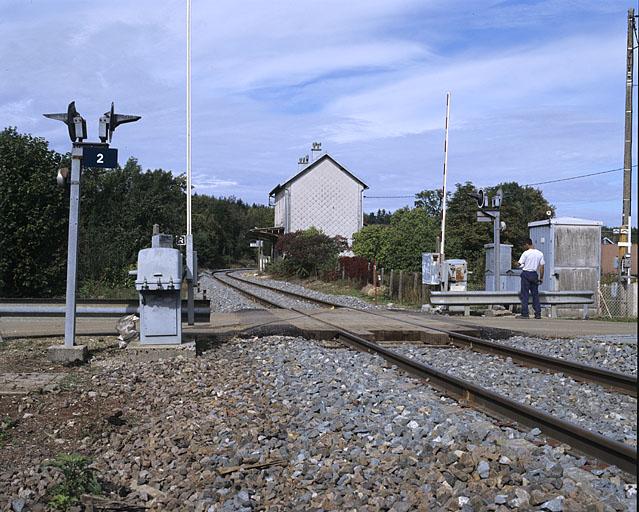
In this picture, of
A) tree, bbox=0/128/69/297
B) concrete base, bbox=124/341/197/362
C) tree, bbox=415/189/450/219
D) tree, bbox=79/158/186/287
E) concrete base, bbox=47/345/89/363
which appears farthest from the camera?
tree, bbox=415/189/450/219

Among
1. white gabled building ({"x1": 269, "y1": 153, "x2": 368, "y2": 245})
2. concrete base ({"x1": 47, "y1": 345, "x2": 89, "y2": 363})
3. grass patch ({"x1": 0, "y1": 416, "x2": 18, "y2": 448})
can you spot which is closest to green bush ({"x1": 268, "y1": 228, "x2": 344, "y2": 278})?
white gabled building ({"x1": 269, "y1": 153, "x2": 368, "y2": 245})

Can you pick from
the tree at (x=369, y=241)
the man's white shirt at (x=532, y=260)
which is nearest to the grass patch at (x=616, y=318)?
the man's white shirt at (x=532, y=260)

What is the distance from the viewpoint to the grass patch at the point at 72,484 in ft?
15.0

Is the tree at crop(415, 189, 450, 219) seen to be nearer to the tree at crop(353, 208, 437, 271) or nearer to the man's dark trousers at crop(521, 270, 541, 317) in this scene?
the tree at crop(353, 208, 437, 271)

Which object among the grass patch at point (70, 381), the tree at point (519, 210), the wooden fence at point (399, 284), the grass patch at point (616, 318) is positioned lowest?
the grass patch at point (70, 381)

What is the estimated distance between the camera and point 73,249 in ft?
32.1

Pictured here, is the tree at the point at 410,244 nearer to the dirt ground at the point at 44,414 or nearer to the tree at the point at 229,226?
the dirt ground at the point at 44,414

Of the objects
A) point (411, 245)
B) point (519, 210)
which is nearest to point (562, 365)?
point (411, 245)

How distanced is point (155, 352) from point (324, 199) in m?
56.4

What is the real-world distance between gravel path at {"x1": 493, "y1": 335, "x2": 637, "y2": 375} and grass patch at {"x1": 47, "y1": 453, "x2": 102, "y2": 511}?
7064mm

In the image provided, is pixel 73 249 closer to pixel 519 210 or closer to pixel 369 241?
pixel 369 241

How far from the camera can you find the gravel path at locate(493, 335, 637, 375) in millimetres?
10164

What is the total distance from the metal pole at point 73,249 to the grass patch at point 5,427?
10.7ft

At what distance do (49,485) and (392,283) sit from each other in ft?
75.6
